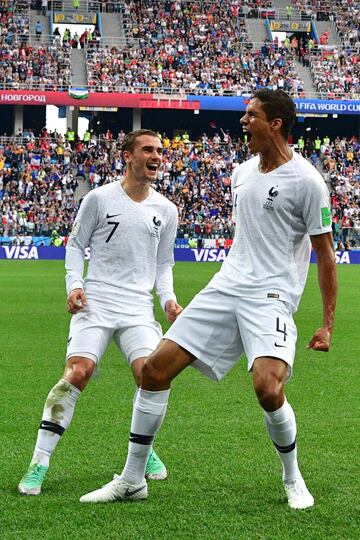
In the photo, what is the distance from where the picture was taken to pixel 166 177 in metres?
47.0

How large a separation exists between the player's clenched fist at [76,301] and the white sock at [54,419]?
1.66ft

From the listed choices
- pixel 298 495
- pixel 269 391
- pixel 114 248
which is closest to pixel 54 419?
pixel 114 248

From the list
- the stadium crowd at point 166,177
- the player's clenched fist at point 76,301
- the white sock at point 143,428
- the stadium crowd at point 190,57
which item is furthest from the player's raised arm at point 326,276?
the stadium crowd at point 190,57

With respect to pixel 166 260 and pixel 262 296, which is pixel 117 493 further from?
pixel 166 260

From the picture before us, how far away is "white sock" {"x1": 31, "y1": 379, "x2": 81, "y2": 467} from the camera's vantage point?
5.70 meters

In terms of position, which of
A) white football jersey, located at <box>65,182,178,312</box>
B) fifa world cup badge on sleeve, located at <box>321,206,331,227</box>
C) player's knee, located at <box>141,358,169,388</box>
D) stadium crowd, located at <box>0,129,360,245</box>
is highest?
fifa world cup badge on sleeve, located at <box>321,206,331,227</box>

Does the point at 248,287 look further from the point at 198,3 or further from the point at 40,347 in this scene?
the point at 198,3

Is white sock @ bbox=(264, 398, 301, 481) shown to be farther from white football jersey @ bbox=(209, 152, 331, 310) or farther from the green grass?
white football jersey @ bbox=(209, 152, 331, 310)

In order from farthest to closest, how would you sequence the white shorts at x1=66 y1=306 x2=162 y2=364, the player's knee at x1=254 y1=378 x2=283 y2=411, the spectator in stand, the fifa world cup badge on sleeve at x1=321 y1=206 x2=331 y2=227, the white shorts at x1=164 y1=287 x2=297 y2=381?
the spectator in stand, the white shorts at x1=66 y1=306 x2=162 y2=364, the fifa world cup badge on sleeve at x1=321 y1=206 x2=331 y2=227, the white shorts at x1=164 y1=287 x2=297 y2=381, the player's knee at x1=254 y1=378 x2=283 y2=411

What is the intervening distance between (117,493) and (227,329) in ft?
3.98

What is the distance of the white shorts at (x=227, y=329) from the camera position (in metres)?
5.27

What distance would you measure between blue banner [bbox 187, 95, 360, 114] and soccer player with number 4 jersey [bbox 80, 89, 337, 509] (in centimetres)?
4534

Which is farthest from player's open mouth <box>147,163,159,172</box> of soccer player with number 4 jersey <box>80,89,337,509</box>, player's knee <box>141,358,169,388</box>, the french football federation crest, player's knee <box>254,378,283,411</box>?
player's knee <box>254,378,283,411</box>

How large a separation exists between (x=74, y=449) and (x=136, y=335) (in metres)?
1.26
